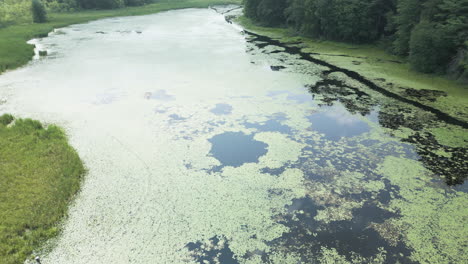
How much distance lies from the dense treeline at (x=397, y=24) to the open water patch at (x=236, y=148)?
10.4m

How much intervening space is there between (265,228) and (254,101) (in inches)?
295

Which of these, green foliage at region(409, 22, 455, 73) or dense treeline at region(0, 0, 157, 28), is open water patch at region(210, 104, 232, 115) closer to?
green foliage at region(409, 22, 455, 73)

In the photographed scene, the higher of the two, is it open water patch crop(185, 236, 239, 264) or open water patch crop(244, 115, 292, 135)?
→ open water patch crop(244, 115, 292, 135)

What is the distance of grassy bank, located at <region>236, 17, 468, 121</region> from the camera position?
12391 millimetres

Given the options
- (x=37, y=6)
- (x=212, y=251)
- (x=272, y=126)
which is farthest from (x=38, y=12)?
(x=212, y=251)

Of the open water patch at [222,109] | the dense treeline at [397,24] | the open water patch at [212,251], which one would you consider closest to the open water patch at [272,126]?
the open water patch at [222,109]

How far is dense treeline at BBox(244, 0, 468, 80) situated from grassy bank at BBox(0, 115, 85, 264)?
1555 cm

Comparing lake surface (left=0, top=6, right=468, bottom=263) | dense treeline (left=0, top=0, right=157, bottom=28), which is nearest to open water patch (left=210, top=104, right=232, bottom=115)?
lake surface (left=0, top=6, right=468, bottom=263)

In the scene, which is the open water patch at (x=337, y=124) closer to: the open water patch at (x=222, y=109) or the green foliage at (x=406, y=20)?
the open water patch at (x=222, y=109)

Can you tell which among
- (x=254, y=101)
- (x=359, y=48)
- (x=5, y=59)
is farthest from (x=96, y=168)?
(x=359, y=48)

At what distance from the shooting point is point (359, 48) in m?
23.0

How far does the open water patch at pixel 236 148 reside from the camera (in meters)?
8.75

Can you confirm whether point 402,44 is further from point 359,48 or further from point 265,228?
point 265,228

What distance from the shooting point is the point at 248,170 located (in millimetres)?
8227
